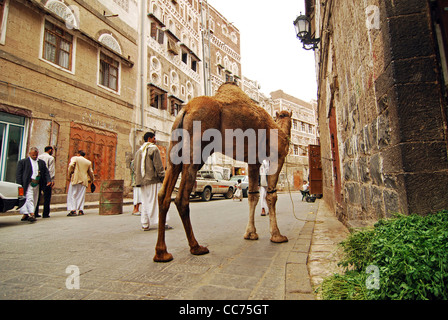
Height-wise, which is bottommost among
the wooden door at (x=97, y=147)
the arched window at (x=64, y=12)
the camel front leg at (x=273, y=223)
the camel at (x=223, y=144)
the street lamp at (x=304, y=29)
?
the camel front leg at (x=273, y=223)

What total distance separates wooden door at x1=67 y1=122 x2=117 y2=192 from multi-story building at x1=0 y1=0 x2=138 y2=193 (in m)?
0.05

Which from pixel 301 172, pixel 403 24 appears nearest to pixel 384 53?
pixel 403 24

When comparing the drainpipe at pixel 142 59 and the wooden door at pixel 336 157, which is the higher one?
the drainpipe at pixel 142 59

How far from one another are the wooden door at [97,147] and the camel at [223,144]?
1107 centimetres

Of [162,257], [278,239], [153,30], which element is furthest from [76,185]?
[153,30]

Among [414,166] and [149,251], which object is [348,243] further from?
[149,251]

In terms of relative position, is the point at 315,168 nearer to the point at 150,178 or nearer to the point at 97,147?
the point at 150,178

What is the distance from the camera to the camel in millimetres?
2793

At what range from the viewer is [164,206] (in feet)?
9.18

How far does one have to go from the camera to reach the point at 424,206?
1773mm

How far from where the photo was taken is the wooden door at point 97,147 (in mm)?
12133

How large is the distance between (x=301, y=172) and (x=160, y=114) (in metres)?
28.0

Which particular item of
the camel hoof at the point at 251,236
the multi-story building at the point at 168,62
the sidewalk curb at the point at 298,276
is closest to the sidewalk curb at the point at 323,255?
the sidewalk curb at the point at 298,276

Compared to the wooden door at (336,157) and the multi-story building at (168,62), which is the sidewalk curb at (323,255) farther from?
the multi-story building at (168,62)
